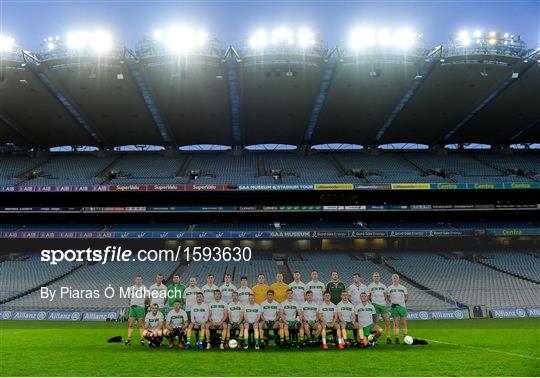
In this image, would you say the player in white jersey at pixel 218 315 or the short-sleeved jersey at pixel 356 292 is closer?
the player in white jersey at pixel 218 315

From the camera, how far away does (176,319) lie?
10023mm

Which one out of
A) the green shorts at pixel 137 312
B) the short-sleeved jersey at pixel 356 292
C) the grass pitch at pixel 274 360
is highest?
the short-sleeved jersey at pixel 356 292

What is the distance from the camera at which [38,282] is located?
24422 millimetres

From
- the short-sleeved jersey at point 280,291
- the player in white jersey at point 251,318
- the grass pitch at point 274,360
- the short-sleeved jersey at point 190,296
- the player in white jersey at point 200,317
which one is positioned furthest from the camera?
the short-sleeved jersey at point 280,291

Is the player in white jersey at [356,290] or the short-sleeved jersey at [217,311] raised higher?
the player in white jersey at [356,290]

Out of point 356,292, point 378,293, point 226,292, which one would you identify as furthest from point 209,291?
point 378,293

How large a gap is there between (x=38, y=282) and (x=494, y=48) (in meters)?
31.6

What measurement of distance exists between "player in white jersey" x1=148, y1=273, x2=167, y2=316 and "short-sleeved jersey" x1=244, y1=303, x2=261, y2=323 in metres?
2.35

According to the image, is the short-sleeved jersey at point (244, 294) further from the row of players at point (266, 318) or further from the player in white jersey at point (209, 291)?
the player in white jersey at point (209, 291)

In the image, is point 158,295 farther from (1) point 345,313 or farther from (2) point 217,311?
(1) point 345,313

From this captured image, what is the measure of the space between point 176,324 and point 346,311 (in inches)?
169

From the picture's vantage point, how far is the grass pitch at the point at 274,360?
24.2 ft

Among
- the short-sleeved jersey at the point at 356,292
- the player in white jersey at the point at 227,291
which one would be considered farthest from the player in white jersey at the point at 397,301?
the player in white jersey at the point at 227,291

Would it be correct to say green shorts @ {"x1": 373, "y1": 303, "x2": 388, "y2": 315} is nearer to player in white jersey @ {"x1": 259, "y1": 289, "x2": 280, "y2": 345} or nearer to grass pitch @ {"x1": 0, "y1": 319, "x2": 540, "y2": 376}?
grass pitch @ {"x1": 0, "y1": 319, "x2": 540, "y2": 376}
